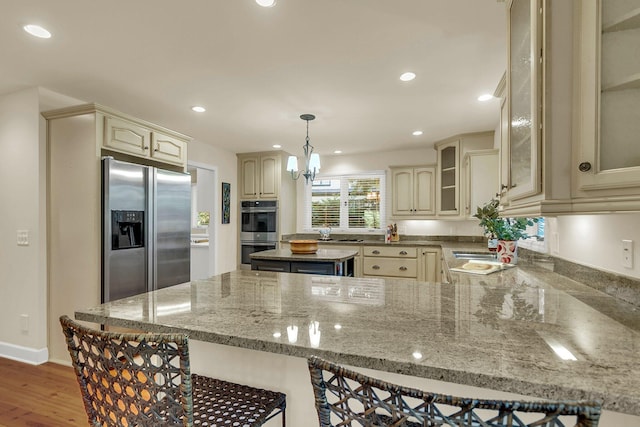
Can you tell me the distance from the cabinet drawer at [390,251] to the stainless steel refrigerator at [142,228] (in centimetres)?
262

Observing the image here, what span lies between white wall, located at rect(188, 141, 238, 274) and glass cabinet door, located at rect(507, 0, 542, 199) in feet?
13.5

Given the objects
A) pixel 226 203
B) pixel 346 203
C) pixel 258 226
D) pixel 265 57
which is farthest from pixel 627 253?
pixel 226 203

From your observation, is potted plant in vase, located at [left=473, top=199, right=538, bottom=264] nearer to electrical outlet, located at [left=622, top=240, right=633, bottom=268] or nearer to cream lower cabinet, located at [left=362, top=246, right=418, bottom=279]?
electrical outlet, located at [left=622, top=240, right=633, bottom=268]

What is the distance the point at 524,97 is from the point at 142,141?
3144mm

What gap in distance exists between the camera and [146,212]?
2.98 meters

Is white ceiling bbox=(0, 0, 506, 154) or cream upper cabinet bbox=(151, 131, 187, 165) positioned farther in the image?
cream upper cabinet bbox=(151, 131, 187, 165)

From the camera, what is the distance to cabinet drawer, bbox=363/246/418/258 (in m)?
4.68

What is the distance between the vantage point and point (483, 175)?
12.5 ft

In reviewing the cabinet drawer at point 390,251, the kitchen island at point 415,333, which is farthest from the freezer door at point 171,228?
the cabinet drawer at point 390,251

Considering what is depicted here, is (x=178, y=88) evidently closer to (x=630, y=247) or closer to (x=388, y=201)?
(x=630, y=247)

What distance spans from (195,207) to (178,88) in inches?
163

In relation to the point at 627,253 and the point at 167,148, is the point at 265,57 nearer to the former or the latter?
the point at 167,148

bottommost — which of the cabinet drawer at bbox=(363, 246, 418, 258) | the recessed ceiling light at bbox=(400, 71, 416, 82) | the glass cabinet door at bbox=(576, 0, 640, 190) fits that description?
the cabinet drawer at bbox=(363, 246, 418, 258)

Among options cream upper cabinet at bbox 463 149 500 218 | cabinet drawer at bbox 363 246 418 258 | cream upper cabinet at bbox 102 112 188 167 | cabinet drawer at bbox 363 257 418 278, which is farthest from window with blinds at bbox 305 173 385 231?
cream upper cabinet at bbox 102 112 188 167
